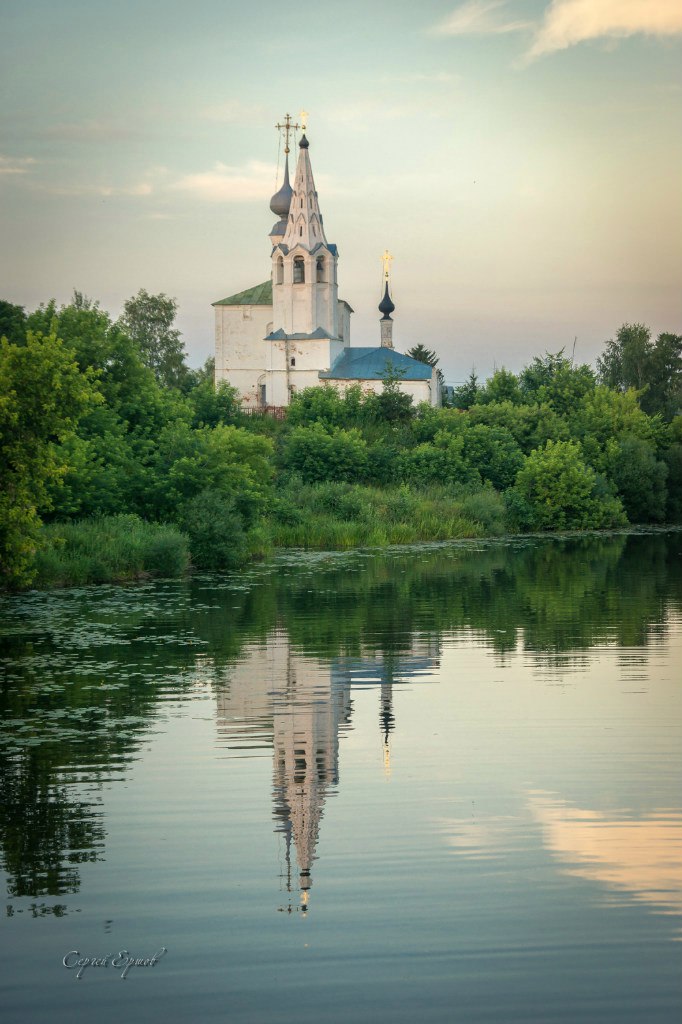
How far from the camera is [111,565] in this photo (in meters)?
28.3

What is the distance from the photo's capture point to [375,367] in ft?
261

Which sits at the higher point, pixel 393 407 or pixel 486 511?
pixel 393 407

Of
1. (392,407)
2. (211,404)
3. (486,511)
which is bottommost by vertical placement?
(486,511)

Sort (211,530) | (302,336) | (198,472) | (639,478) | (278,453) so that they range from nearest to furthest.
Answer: (211,530) → (198,472) → (278,453) → (639,478) → (302,336)

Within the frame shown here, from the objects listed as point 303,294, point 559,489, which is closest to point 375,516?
point 559,489

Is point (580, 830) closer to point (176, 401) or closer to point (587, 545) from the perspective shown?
point (176, 401)

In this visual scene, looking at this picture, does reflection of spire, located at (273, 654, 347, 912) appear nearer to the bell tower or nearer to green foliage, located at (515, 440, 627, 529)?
green foliage, located at (515, 440, 627, 529)

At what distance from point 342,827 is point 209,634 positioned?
36.7 ft

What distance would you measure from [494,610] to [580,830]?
14.7m

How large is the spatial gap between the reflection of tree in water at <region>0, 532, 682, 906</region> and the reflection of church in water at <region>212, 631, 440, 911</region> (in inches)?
3.4

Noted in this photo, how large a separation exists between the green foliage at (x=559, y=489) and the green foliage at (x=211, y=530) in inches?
958

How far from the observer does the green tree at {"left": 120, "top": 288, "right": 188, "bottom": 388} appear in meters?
87.4

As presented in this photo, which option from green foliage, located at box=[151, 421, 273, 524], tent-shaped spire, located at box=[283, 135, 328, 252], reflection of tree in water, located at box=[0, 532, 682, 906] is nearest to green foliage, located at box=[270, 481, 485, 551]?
reflection of tree in water, located at box=[0, 532, 682, 906]

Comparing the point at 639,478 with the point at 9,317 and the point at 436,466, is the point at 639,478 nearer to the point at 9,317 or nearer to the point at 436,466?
the point at 436,466
